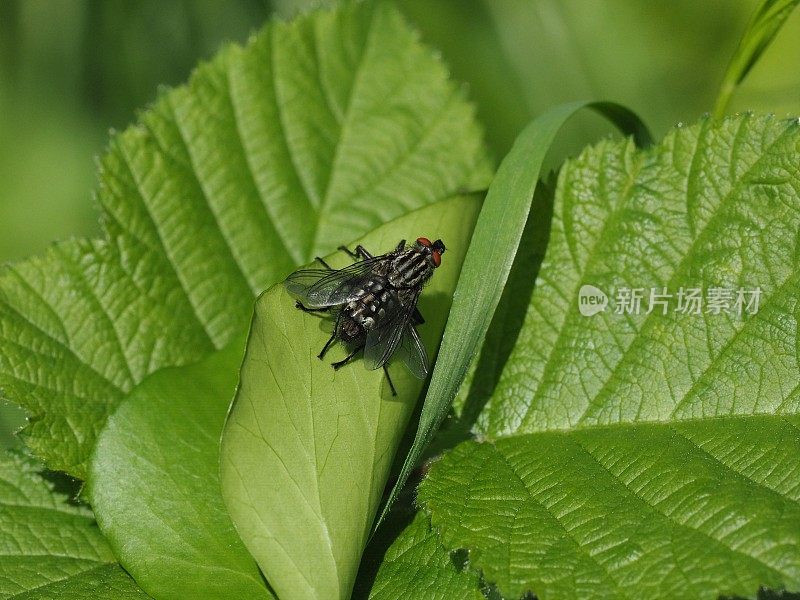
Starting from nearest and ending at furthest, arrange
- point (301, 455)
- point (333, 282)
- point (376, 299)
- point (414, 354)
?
point (301, 455) < point (414, 354) < point (333, 282) < point (376, 299)

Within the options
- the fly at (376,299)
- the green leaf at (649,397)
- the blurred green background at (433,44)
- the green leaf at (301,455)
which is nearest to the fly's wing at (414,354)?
the fly at (376,299)

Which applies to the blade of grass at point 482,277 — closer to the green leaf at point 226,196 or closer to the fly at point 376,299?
the fly at point 376,299

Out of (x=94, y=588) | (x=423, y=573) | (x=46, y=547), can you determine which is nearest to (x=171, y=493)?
(x=94, y=588)

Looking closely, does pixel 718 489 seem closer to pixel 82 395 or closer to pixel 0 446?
pixel 82 395

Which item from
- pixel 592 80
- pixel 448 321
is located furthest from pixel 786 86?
pixel 448 321

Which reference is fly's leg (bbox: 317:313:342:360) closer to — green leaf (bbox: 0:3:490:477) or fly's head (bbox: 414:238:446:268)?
fly's head (bbox: 414:238:446:268)

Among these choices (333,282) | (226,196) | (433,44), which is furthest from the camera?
(433,44)

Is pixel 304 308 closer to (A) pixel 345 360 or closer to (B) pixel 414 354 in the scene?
(A) pixel 345 360
